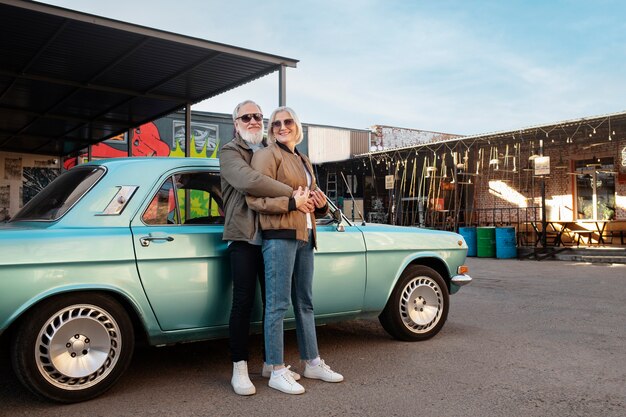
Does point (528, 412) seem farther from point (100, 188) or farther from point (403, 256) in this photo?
point (100, 188)

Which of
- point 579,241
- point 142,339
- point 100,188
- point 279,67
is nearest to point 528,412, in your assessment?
point 142,339

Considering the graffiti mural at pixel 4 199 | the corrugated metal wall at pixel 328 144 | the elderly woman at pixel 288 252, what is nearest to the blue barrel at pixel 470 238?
the corrugated metal wall at pixel 328 144

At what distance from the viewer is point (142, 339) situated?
4.06m

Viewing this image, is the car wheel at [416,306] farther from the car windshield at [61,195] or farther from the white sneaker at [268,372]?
the car windshield at [61,195]

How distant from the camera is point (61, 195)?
4102mm

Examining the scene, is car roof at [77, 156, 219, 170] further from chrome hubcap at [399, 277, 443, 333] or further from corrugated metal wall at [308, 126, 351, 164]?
corrugated metal wall at [308, 126, 351, 164]

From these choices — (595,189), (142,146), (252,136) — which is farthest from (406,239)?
(142,146)

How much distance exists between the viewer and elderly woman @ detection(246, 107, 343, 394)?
153 inches

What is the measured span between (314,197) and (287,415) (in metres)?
1.48

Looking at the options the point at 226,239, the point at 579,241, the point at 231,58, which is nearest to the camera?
the point at 226,239

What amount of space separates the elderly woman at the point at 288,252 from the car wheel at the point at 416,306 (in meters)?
1.31

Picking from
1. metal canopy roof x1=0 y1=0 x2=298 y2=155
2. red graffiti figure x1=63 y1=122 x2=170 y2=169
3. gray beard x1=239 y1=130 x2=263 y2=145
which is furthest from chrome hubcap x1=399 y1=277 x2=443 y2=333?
red graffiti figure x1=63 y1=122 x2=170 y2=169

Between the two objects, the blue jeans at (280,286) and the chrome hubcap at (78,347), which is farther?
the blue jeans at (280,286)

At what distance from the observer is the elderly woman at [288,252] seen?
389 cm
